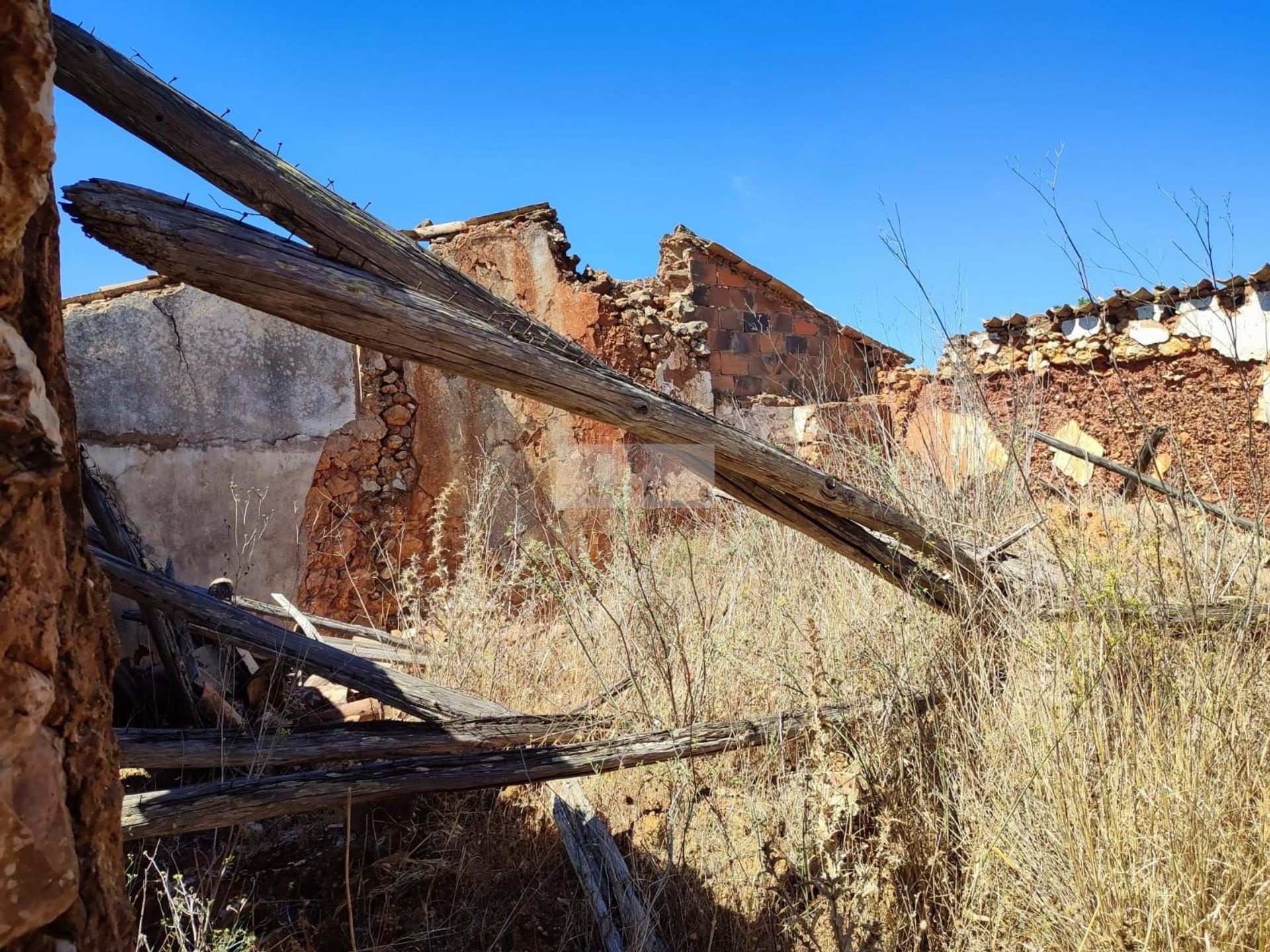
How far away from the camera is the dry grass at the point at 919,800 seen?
215 cm

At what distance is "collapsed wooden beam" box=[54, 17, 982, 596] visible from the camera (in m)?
1.91

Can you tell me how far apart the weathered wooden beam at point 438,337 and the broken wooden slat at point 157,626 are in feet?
5.01

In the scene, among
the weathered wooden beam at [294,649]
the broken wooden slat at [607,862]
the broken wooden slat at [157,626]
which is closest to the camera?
the broken wooden slat at [607,862]

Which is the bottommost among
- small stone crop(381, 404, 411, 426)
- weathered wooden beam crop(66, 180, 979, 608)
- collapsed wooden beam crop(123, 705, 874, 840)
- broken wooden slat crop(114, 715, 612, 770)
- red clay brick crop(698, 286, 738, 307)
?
collapsed wooden beam crop(123, 705, 874, 840)

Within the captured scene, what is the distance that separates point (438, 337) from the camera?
2.22 m

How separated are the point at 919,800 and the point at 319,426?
17.4ft

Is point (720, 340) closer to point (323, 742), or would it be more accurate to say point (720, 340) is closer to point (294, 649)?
point (294, 649)

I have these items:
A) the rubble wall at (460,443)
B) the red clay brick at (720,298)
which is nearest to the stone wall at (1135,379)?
the red clay brick at (720,298)

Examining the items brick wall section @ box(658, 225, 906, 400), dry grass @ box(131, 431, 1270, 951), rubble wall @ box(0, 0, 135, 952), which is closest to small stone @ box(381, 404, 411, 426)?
brick wall section @ box(658, 225, 906, 400)

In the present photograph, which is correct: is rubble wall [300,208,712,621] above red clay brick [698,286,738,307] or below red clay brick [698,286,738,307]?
below

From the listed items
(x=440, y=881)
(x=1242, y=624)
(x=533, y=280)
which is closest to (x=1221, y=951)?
(x=1242, y=624)

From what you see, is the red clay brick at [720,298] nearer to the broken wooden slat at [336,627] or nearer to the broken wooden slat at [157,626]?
the broken wooden slat at [336,627]

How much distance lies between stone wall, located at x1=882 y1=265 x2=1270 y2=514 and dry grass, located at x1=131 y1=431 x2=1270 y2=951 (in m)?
3.34

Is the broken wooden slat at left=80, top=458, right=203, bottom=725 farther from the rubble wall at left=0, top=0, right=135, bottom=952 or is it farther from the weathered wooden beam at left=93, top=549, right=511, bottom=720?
the rubble wall at left=0, top=0, right=135, bottom=952
